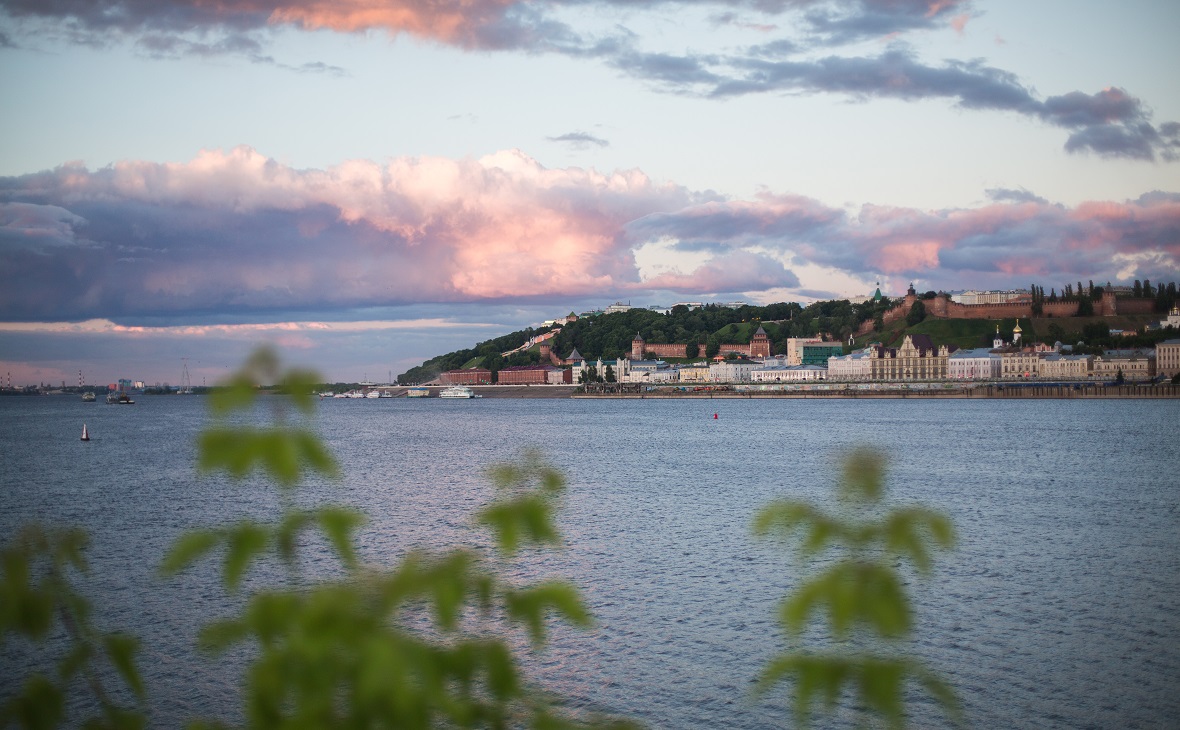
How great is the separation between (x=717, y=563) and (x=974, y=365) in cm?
15019

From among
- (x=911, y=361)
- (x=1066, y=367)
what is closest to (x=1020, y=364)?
(x=1066, y=367)

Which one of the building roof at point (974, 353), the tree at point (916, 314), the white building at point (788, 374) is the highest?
the tree at point (916, 314)

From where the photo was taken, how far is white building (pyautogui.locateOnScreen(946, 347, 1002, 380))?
157125 mm

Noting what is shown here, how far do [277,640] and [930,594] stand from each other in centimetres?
1883

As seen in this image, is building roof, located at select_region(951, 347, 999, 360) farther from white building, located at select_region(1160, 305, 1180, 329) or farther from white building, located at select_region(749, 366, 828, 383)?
white building, located at select_region(1160, 305, 1180, 329)

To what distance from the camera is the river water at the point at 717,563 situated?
14.0m

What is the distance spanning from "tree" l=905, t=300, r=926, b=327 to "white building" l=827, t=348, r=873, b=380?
15.3 metres

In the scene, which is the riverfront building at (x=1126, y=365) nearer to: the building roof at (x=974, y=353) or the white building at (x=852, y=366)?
the building roof at (x=974, y=353)

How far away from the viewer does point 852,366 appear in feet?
582

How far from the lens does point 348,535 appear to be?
222 cm

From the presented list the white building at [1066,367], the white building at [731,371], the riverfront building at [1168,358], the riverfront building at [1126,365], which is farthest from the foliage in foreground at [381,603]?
the white building at [731,371]

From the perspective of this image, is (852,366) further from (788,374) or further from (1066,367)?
(1066,367)

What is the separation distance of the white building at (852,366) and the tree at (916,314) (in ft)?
50.3

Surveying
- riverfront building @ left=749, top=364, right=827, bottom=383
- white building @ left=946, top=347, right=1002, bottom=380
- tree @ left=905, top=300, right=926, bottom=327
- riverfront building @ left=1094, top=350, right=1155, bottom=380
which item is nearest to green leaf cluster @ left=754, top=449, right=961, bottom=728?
riverfront building @ left=1094, top=350, right=1155, bottom=380
